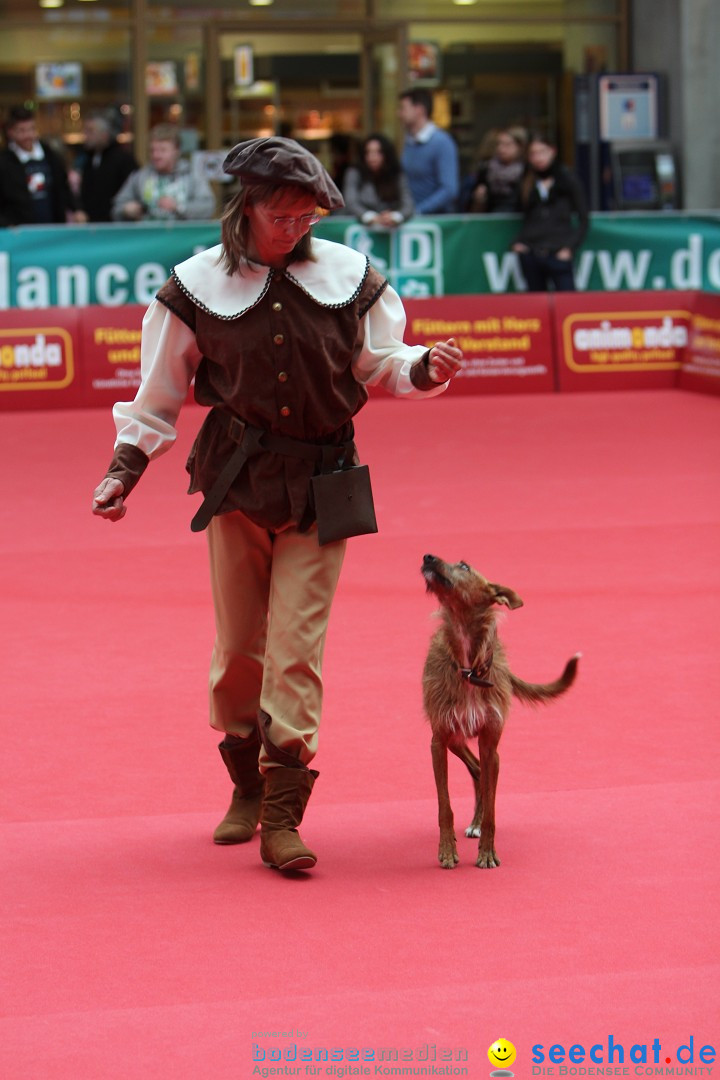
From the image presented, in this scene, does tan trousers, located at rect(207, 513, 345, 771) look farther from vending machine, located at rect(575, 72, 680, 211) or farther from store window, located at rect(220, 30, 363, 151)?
store window, located at rect(220, 30, 363, 151)

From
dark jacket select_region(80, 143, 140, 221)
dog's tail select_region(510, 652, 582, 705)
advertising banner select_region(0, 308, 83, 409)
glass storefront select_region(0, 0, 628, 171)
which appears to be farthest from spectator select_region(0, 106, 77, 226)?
dog's tail select_region(510, 652, 582, 705)

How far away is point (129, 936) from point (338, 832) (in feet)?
3.06

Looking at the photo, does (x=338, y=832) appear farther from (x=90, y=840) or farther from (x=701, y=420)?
(x=701, y=420)

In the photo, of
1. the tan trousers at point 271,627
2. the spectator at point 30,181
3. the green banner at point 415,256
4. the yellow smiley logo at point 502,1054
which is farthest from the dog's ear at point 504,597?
the spectator at point 30,181

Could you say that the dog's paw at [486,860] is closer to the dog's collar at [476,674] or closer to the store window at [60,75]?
the dog's collar at [476,674]

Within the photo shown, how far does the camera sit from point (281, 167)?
432cm

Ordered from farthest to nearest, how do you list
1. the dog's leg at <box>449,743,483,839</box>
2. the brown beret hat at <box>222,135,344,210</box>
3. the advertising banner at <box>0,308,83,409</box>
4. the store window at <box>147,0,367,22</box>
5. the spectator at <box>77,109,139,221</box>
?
the store window at <box>147,0,367,22</box> → the spectator at <box>77,109,139,221</box> → the advertising banner at <box>0,308,83,409</box> → the dog's leg at <box>449,743,483,839</box> → the brown beret hat at <box>222,135,344,210</box>

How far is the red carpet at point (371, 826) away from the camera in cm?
362

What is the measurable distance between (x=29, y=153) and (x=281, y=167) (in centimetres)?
1105

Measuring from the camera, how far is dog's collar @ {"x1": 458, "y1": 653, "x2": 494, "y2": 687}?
14.8ft

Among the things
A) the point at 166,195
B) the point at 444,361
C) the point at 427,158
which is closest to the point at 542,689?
the point at 444,361

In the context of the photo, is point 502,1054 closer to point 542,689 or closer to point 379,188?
point 542,689

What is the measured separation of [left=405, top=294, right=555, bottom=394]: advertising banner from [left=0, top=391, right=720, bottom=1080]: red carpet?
195 inches

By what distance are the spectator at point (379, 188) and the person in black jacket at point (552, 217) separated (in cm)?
110
